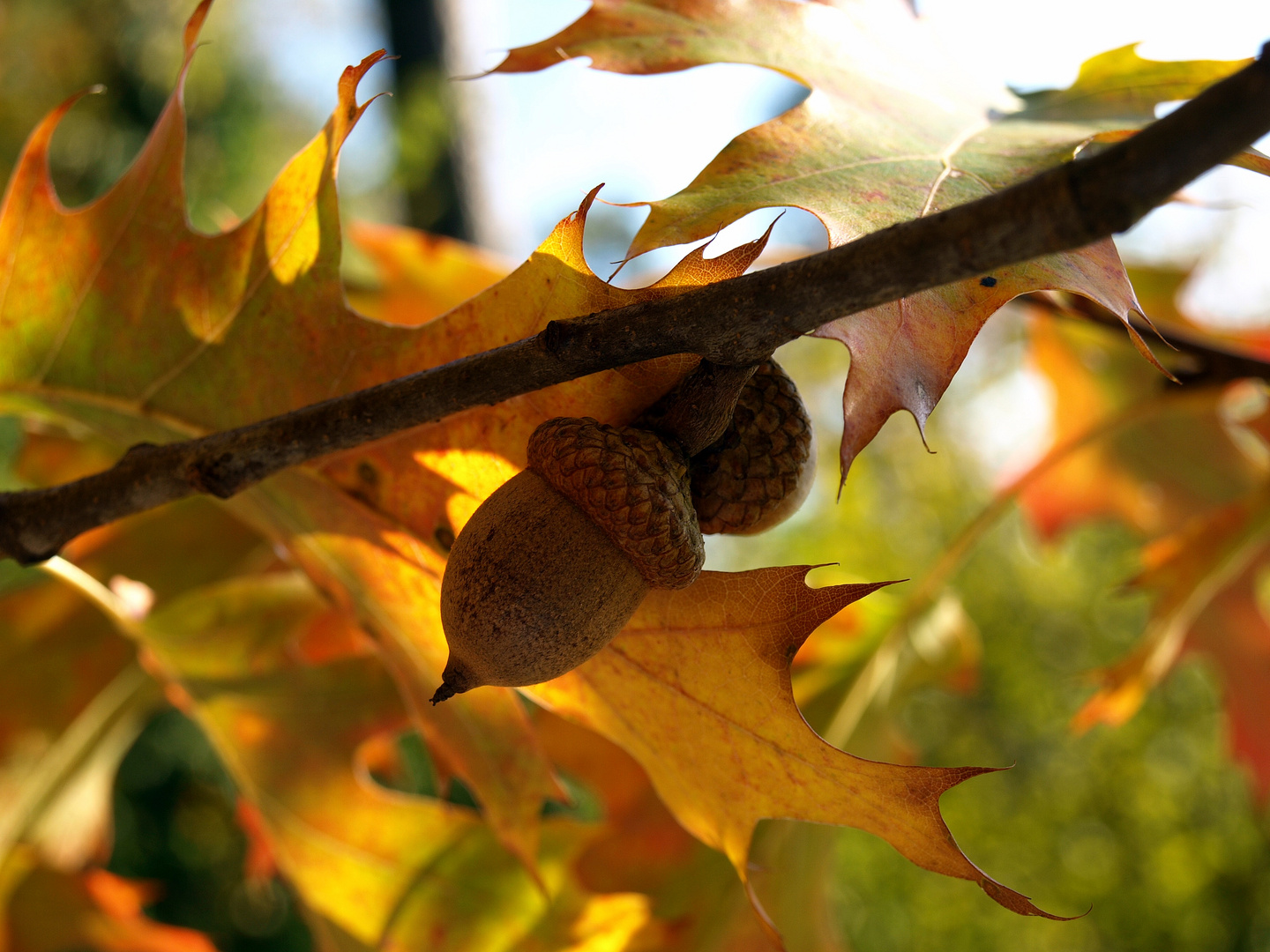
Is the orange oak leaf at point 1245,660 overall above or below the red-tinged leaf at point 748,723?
below

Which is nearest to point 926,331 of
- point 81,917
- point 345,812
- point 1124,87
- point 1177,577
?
point 1124,87

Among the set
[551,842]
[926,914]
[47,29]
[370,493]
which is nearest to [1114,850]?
[926,914]

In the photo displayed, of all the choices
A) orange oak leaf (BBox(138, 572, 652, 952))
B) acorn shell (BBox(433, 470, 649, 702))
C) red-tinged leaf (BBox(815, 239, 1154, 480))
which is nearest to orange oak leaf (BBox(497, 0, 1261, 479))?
red-tinged leaf (BBox(815, 239, 1154, 480))

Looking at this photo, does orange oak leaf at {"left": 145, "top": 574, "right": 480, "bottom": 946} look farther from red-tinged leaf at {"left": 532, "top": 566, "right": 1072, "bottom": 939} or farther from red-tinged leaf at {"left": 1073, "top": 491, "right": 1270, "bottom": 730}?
red-tinged leaf at {"left": 1073, "top": 491, "right": 1270, "bottom": 730}

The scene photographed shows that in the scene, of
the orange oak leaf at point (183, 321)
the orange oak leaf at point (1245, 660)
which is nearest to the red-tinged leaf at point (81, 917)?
the orange oak leaf at point (183, 321)

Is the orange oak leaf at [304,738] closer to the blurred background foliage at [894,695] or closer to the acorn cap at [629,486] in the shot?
the blurred background foliage at [894,695]
